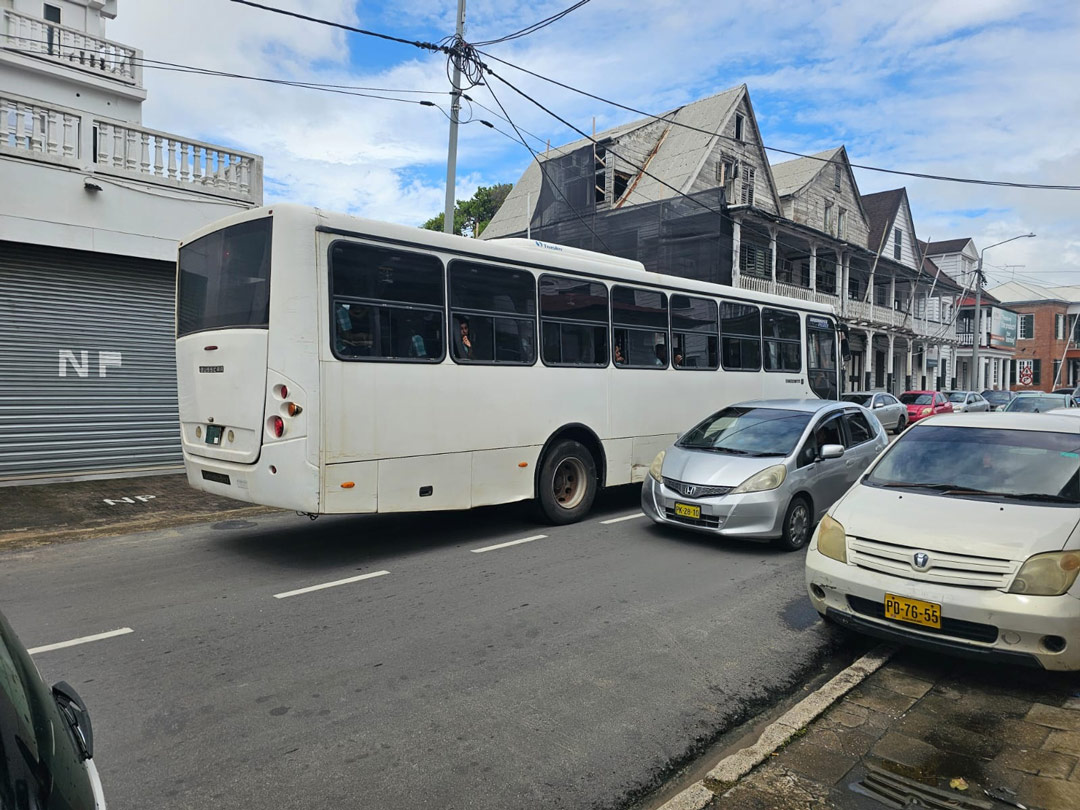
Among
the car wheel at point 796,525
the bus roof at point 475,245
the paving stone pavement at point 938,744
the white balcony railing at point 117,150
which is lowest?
the paving stone pavement at point 938,744

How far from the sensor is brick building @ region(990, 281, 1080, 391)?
2633 inches

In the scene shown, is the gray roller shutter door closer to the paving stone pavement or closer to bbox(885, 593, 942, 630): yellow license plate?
the paving stone pavement

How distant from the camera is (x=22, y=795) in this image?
4.24 feet

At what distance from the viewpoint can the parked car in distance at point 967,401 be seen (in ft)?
95.8

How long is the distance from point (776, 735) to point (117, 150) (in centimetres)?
1231

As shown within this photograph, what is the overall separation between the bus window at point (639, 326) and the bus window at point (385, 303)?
9.83ft

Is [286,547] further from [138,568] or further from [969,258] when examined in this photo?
[969,258]

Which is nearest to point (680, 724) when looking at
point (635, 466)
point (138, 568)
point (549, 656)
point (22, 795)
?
point (549, 656)

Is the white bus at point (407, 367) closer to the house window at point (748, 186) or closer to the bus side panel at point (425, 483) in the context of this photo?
the bus side panel at point (425, 483)

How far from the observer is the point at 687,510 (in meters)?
7.88

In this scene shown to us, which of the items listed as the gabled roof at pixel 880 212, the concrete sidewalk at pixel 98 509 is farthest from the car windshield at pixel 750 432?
the gabled roof at pixel 880 212

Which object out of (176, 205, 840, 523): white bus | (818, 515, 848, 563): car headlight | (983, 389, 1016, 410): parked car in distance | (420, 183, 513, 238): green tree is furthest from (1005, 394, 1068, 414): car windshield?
(420, 183, 513, 238): green tree

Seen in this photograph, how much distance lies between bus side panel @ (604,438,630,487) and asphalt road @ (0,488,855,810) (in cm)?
173

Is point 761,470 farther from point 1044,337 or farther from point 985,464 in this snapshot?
point 1044,337
